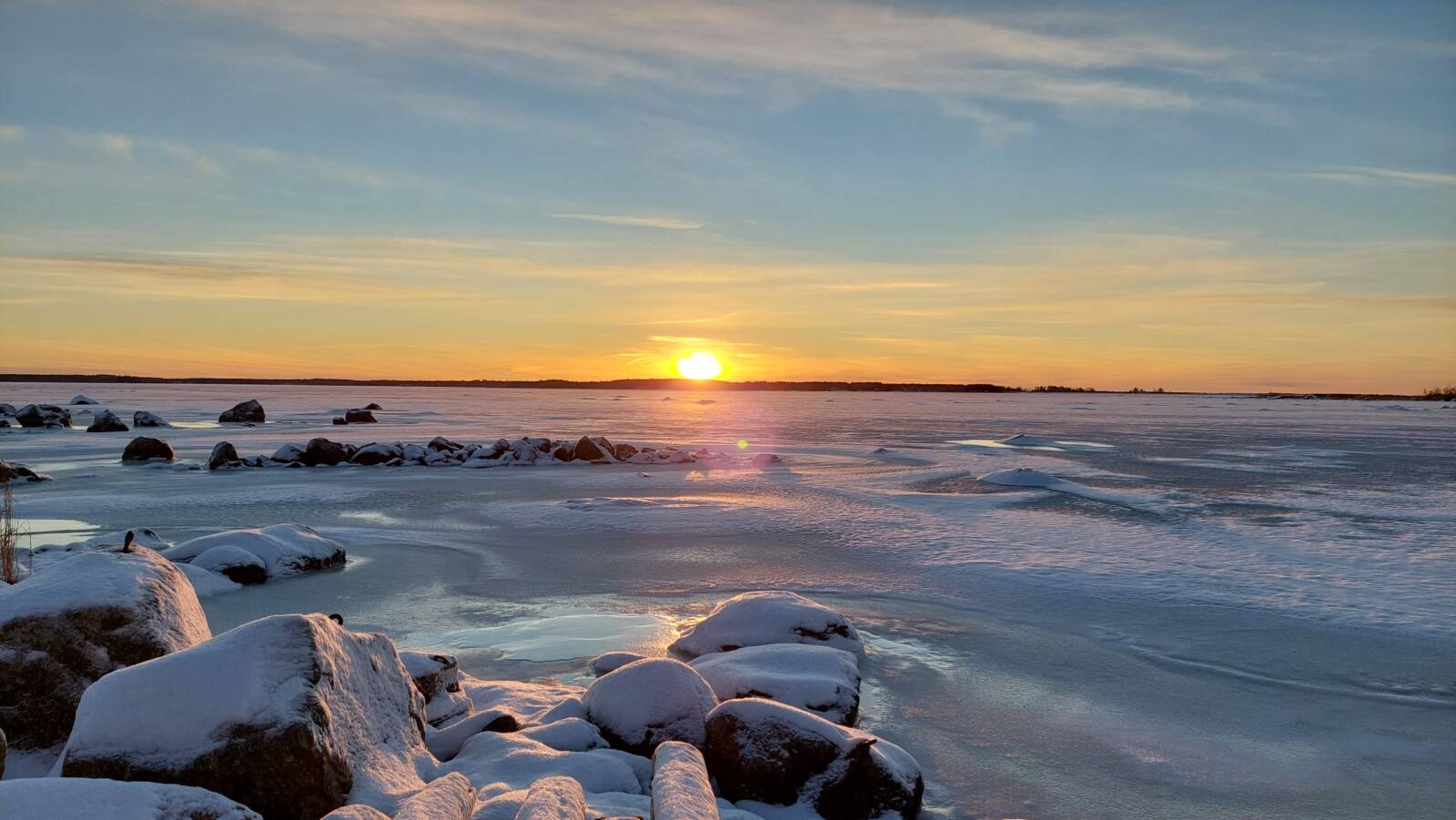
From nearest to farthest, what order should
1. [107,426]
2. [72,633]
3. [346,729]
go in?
[346,729] → [72,633] → [107,426]

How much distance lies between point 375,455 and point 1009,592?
1708 centimetres

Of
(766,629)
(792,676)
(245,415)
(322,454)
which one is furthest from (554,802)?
(245,415)

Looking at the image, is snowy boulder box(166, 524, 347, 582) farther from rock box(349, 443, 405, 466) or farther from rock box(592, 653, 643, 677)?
rock box(349, 443, 405, 466)

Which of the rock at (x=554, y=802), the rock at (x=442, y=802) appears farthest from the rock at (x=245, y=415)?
the rock at (x=554, y=802)

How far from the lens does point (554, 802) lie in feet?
10.8

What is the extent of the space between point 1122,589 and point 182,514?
11.9 meters

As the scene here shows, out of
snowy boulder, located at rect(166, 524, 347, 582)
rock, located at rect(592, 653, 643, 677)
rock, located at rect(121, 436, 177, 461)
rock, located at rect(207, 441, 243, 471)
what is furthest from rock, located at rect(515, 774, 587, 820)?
rock, located at rect(121, 436, 177, 461)

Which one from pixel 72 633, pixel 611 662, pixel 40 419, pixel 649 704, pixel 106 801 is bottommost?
pixel 40 419

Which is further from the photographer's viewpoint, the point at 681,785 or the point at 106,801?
the point at 681,785

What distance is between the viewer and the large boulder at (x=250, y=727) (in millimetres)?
3162

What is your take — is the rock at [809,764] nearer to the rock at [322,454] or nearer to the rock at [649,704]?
the rock at [649,704]

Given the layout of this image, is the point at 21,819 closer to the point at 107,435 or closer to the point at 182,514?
the point at 182,514

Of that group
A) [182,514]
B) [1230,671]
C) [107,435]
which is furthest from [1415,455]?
[107,435]

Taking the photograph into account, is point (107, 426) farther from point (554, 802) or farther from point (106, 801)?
point (554, 802)
